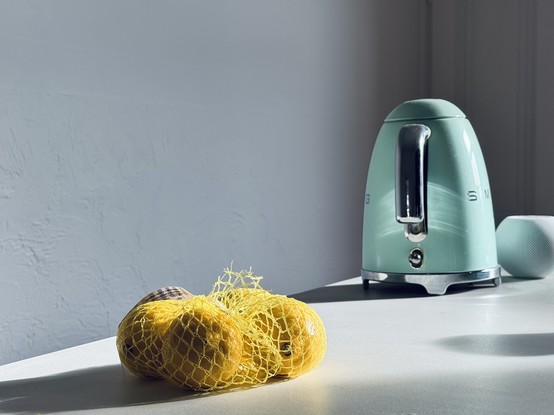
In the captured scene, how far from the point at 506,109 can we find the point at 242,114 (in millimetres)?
969

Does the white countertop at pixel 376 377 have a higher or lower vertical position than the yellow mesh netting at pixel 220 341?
lower

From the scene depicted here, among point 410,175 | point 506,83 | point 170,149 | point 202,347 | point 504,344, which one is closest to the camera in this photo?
point 202,347

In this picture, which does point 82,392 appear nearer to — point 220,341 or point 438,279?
point 220,341

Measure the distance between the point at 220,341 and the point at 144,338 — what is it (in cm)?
7

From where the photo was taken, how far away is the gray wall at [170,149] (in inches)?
38.3

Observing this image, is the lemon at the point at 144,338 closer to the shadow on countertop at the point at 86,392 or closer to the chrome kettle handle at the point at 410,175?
the shadow on countertop at the point at 86,392

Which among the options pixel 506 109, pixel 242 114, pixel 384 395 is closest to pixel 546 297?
pixel 384 395

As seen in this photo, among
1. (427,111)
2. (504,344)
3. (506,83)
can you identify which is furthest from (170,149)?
(506,83)

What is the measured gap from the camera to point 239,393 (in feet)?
1.73

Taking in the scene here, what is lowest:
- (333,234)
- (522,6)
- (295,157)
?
(333,234)

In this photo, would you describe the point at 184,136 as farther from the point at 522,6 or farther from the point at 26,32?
the point at 522,6

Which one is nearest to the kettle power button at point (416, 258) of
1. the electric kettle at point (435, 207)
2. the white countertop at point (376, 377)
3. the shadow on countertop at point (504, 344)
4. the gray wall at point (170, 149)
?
the electric kettle at point (435, 207)

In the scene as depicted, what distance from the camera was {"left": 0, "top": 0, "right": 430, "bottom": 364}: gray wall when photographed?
3.19 feet

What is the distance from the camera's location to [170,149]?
1.22 metres
